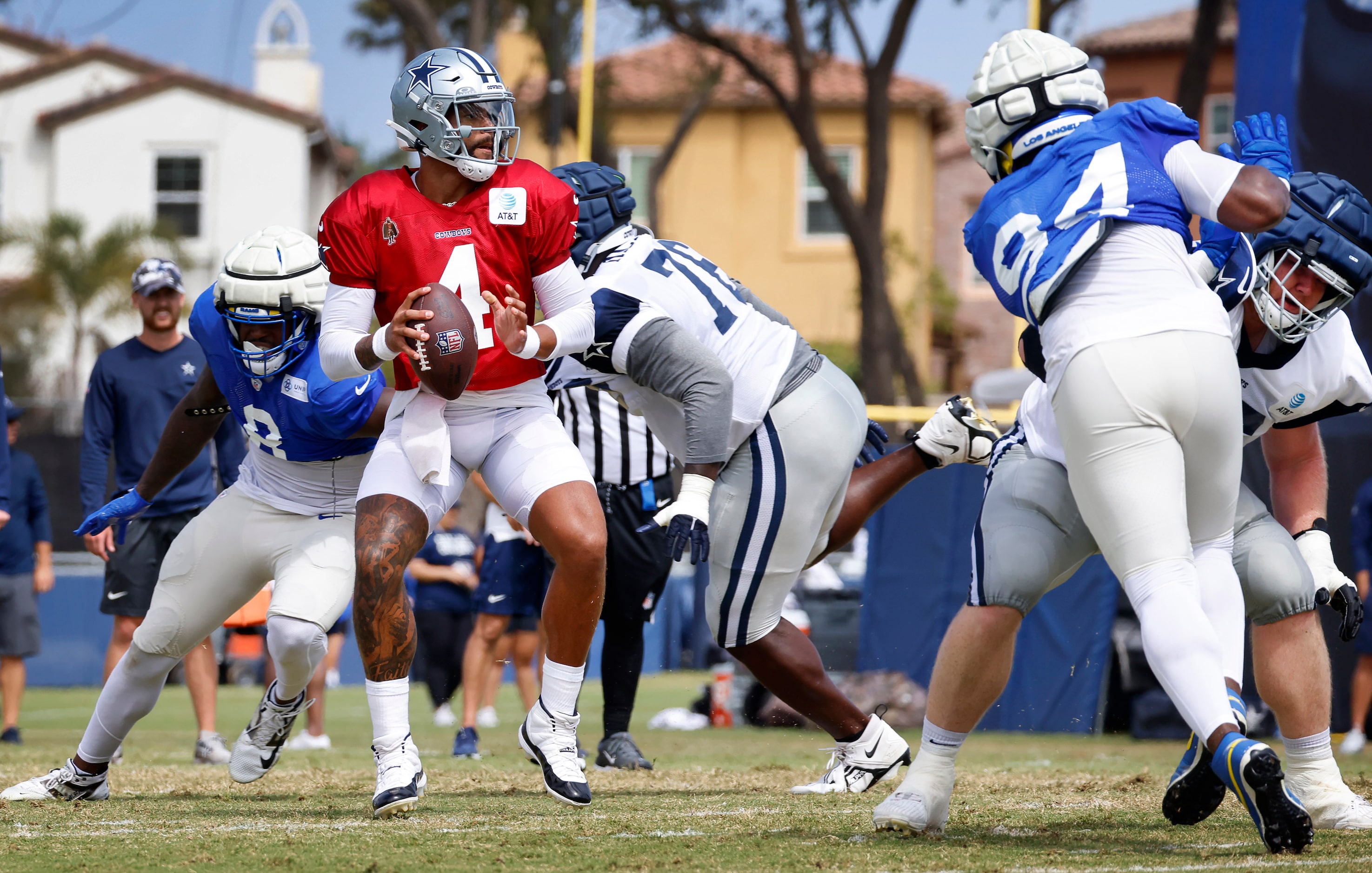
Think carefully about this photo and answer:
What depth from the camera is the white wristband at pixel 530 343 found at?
398 cm

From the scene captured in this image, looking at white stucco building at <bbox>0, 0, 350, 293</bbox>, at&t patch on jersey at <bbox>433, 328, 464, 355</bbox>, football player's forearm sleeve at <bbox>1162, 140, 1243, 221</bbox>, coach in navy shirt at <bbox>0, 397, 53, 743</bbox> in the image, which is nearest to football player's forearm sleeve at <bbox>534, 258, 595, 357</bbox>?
at&t patch on jersey at <bbox>433, 328, 464, 355</bbox>

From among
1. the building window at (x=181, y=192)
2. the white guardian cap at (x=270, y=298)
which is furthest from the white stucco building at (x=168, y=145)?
the white guardian cap at (x=270, y=298)

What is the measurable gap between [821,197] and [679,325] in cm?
1104

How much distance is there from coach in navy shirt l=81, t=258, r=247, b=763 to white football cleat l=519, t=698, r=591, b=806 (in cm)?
305

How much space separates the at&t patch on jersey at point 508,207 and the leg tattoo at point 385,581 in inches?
31.8

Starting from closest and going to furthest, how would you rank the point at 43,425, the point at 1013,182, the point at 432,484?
1. the point at 1013,182
2. the point at 432,484
3. the point at 43,425

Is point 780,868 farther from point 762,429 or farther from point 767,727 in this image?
point 767,727

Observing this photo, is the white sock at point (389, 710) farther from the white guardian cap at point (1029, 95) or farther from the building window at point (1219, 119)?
the building window at point (1219, 119)

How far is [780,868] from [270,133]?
23369mm

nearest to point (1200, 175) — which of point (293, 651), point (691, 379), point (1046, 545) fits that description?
point (1046, 545)

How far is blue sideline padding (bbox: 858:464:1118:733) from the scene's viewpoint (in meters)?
9.03

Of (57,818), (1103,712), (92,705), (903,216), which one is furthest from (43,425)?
(57,818)

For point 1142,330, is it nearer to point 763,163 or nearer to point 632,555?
point 632,555

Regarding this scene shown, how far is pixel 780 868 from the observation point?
3.16 metres
